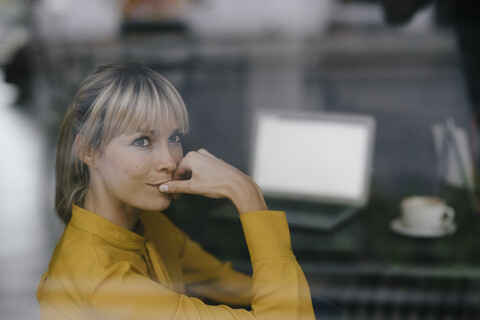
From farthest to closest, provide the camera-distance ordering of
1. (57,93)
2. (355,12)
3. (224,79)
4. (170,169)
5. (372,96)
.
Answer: (372,96) < (355,12) < (224,79) < (57,93) < (170,169)

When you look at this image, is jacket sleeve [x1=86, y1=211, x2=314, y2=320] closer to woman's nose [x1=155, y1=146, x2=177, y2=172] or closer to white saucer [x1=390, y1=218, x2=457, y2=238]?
woman's nose [x1=155, y1=146, x2=177, y2=172]

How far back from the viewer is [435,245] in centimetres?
99

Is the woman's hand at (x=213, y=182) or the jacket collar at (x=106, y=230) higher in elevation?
the woman's hand at (x=213, y=182)

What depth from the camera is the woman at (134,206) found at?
426mm

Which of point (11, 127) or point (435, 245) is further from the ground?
point (11, 127)

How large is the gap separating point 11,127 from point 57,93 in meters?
0.13

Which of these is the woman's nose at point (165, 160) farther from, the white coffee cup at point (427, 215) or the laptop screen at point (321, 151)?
the white coffee cup at point (427, 215)

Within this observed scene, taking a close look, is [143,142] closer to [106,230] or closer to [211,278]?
[106,230]

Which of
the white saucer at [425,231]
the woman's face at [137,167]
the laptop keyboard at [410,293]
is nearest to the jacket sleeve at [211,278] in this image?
the woman's face at [137,167]

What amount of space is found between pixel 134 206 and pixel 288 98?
705 millimetres

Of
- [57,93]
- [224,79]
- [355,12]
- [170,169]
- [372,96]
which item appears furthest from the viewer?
[372,96]

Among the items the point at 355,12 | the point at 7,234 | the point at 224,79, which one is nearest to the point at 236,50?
the point at 224,79

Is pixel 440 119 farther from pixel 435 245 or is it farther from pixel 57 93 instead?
pixel 57 93

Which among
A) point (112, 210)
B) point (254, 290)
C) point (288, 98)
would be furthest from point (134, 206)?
point (288, 98)
